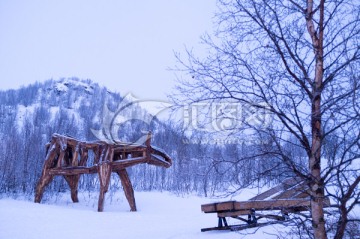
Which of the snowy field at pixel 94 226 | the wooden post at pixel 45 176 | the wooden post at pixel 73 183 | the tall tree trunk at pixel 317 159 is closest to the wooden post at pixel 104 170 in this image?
the snowy field at pixel 94 226

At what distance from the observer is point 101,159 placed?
39.4ft

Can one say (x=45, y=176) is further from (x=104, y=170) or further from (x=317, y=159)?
(x=317, y=159)

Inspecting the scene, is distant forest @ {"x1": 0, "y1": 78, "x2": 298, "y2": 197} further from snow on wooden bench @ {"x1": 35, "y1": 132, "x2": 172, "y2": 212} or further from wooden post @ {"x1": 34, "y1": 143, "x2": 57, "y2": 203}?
wooden post @ {"x1": 34, "y1": 143, "x2": 57, "y2": 203}

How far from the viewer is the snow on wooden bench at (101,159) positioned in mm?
11797

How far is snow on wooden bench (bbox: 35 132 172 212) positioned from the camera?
11.8m

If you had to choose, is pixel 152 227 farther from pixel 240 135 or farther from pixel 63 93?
pixel 63 93

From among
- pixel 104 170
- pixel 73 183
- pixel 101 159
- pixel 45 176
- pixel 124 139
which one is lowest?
pixel 73 183

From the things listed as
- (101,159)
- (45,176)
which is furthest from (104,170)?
(45,176)

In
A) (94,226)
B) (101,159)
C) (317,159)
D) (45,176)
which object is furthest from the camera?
(45,176)

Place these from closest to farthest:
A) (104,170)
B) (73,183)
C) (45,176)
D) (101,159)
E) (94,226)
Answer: (94,226) < (104,170) < (101,159) < (45,176) < (73,183)

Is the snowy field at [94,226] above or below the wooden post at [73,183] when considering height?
below

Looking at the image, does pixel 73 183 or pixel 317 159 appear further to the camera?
pixel 73 183

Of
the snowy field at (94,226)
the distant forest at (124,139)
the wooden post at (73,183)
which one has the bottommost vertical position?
the snowy field at (94,226)

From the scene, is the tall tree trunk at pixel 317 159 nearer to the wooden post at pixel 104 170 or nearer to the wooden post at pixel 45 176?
the wooden post at pixel 104 170
